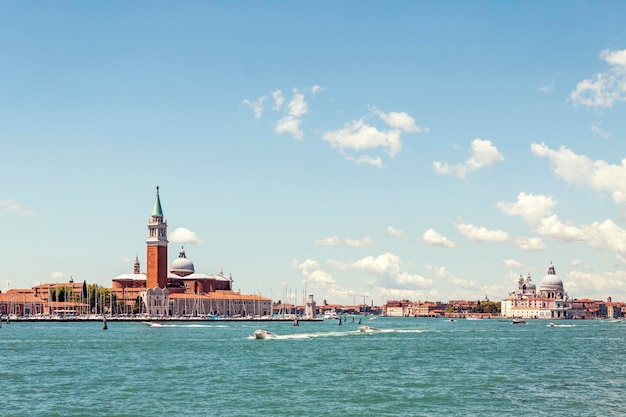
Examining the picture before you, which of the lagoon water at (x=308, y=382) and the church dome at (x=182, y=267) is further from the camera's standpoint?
the church dome at (x=182, y=267)

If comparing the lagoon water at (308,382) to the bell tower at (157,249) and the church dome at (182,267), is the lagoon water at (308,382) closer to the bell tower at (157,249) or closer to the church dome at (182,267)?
the bell tower at (157,249)

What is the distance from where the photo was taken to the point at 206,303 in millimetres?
A: 159750

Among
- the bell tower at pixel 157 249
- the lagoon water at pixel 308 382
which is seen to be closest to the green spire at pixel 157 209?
the bell tower at pixel 157 249

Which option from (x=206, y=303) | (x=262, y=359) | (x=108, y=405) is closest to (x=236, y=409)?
(x=108, y=405)

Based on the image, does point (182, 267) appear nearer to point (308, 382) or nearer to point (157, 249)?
point (157, 249)

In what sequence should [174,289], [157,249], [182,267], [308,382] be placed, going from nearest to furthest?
[308,382] < [157,249] < [174,289] < [182,267]

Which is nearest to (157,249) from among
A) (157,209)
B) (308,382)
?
(157,209)

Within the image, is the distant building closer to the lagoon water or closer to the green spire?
the green spire

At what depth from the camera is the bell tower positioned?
148125 mm

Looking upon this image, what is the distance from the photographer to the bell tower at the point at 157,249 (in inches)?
5832

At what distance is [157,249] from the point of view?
148125 millimetres

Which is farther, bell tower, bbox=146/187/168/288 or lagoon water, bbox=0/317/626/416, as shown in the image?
bell tower, bbox=146/187/168/288

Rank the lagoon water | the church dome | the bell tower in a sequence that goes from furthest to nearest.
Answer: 1. the church dome
2. the bell tower
3. the lagoon water

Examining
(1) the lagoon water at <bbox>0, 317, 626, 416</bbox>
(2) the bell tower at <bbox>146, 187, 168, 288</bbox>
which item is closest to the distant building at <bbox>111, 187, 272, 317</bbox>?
(2) the bell tower at <bbox>146, 187, 168, 288</bbox>
